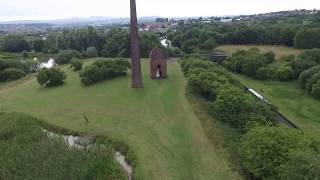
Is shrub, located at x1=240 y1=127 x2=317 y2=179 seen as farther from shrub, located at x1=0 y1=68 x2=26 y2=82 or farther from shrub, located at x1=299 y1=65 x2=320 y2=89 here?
shrub, located at x1=0 y1=68 x2=26 y2=82

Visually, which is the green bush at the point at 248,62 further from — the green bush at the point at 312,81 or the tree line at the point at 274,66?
the green bush at the point at 312,81

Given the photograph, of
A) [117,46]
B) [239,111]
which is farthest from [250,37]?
[239,111]

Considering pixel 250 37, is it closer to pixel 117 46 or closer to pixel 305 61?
pixel 117 46

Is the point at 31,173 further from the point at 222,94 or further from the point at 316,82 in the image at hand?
the point at 316,82

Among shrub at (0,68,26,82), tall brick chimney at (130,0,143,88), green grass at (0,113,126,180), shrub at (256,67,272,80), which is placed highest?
tall brick chimney at (130,0,143,88)

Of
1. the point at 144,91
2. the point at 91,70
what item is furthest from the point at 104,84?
the point at 144,91

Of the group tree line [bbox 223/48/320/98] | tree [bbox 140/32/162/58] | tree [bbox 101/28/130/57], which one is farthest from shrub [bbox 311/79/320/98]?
tree [bbox 101/28/130/57]

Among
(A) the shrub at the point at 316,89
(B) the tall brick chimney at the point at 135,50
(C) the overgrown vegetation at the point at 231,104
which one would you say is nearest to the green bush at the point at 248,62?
(A) the shrub at the point at 316,89
